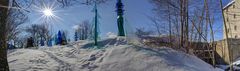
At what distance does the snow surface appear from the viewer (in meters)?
7.58

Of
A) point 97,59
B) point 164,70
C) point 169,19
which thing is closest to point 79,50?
point 97,59

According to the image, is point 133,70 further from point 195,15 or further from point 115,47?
point 195,15

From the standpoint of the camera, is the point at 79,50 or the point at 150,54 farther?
the point at 79,50

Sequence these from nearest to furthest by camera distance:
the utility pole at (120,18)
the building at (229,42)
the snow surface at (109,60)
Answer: the building at (229,42), the snow surface at (109,60), the utility pole at (120,18)

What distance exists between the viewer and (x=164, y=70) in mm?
7301

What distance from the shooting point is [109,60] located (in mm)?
7965

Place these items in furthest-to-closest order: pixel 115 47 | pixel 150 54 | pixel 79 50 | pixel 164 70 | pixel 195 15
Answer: pixel 195 15 < pixel 79 50 < pixel 115 47 < pixel 150 54 < pixel 164 70

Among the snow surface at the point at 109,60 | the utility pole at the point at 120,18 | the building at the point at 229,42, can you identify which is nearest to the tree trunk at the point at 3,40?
the snow surface at the point at 109,60

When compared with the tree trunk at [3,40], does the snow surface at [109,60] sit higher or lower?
lower

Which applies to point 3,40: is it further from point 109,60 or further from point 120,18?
point 120,18

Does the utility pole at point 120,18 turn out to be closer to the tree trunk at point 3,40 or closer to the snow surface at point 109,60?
the snow surface at point 109,60

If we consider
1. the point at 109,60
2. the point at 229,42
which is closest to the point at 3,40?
the point at 109,60

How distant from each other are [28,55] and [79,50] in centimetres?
136

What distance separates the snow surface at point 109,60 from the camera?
7.58 metres
